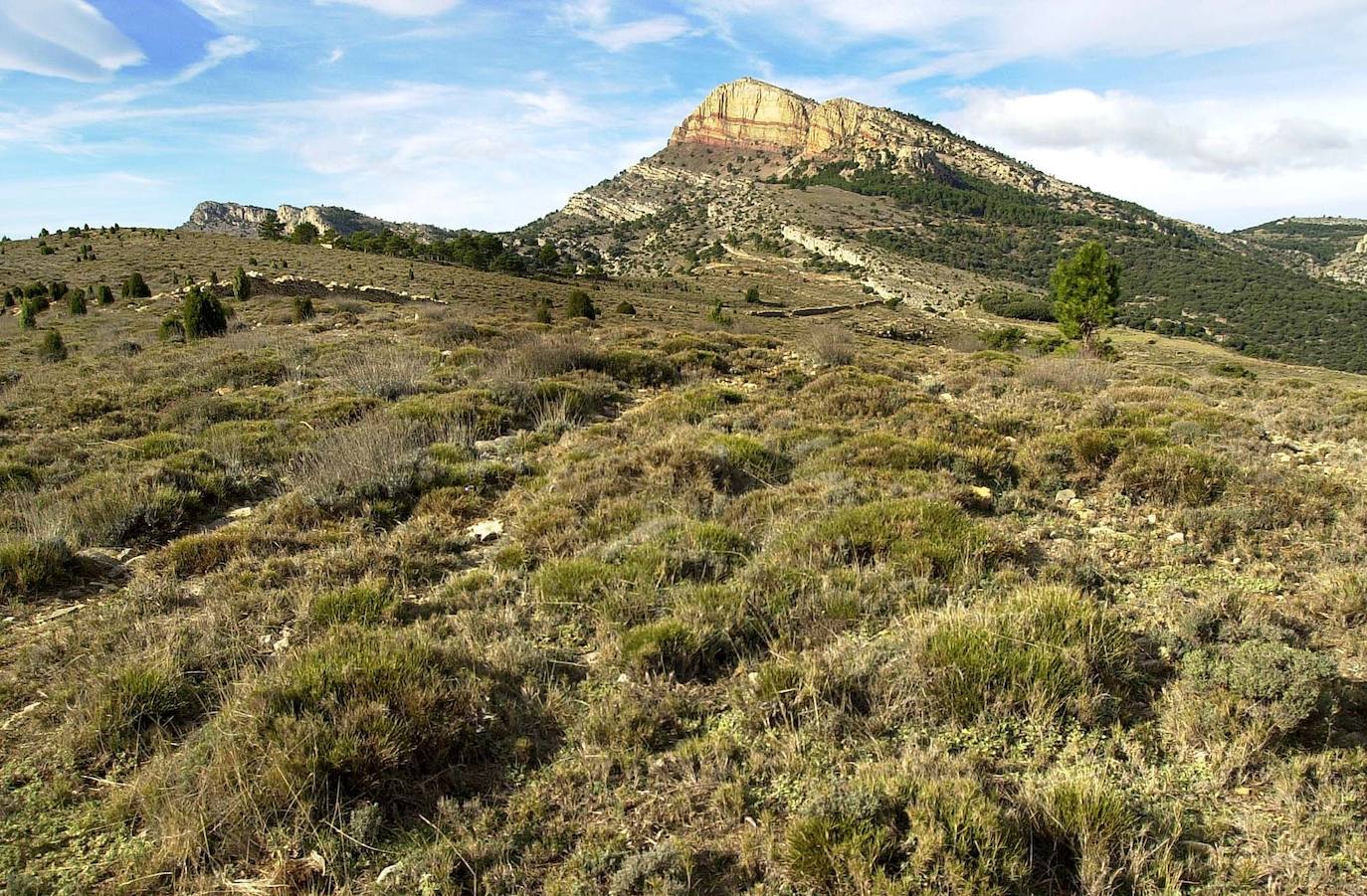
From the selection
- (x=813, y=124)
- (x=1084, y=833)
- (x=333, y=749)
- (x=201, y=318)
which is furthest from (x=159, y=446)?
(x=813, y=124)

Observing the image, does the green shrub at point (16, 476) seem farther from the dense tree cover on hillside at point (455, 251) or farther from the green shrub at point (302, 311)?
the dense tree cover on hillside at point (455, 251)

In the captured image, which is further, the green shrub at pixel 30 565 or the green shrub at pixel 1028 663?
the green shrub at pixel 30 565

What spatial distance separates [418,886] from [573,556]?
9.45ft

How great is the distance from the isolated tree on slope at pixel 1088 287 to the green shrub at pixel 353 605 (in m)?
38.1

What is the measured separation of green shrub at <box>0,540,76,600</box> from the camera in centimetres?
514

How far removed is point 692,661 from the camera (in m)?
3.88

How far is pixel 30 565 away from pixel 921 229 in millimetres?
143023

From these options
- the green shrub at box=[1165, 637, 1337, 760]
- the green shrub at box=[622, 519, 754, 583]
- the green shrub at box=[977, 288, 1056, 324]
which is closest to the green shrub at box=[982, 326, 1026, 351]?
the green shrub at box=[977, 288, 1056, 324]

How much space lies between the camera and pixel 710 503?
6348 millimetres

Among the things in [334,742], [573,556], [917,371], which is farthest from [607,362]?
[334,742]

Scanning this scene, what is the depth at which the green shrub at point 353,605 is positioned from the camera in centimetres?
450

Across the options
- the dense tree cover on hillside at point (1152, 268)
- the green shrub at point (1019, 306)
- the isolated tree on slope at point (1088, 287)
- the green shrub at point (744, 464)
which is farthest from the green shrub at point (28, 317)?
the dense tree cover on hillside at point (1152, 268)

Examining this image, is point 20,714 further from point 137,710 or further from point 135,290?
point 135,290

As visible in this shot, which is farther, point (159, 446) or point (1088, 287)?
Result: point (1088, 287)
